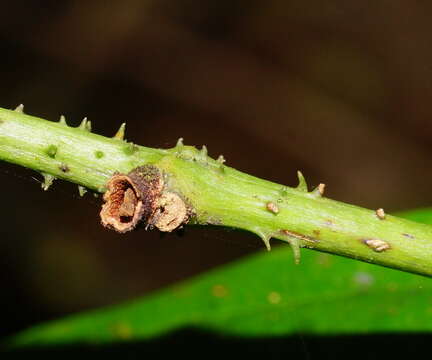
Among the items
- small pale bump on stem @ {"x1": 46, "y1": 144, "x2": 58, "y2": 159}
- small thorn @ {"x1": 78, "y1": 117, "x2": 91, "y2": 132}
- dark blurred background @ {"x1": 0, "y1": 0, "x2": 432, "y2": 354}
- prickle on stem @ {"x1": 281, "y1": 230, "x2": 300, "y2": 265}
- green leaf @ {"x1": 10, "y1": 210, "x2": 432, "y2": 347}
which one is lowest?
prickle on stem @ {"x1": 281, "y1": 230, "x2": 300, "y2": 265}

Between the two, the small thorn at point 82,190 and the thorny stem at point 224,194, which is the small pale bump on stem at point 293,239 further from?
the small thorn at point 82,190

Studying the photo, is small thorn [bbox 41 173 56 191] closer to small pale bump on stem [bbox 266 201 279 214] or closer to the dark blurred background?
small pale bump on stem [bbox 266 201 279 214]

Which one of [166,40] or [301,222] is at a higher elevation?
[166,40]

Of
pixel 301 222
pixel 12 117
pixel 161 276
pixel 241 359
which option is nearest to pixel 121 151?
pixel 12 117

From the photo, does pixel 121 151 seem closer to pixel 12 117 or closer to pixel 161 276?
pixel 12 117

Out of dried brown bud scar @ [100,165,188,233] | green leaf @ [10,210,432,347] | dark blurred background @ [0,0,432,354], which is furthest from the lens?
dark blurred background @ [0,0,432,354]

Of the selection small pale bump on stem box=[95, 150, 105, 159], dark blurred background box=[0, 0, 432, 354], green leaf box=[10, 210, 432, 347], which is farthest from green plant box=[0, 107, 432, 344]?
dark blurred background box=[0, 0, 432, 354]

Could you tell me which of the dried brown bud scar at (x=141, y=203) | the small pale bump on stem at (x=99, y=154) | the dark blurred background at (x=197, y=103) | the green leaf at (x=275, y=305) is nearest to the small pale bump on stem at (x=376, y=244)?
the dried brown bud scar at (x=141, y=203)

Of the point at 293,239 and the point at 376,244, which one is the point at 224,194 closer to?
the point at 293,239
